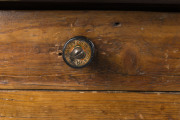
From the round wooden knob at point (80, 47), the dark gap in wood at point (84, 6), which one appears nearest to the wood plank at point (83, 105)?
the round wooden knob at point (80, 47)

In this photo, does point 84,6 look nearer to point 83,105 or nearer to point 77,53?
point 77,53

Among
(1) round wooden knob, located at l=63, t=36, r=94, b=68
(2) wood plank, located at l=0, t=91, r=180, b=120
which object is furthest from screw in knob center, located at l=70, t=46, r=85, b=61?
(2) wood plank, located at l=0, t=91, r=180, b=120

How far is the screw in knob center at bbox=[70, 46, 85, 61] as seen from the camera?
46 cm

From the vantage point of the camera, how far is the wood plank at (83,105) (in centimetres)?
51

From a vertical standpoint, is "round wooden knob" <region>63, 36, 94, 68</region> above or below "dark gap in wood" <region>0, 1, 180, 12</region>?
below

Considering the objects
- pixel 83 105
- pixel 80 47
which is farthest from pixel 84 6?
pixel 83 105

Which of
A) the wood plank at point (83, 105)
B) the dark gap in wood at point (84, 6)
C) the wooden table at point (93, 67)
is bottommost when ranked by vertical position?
the wood plank at point (83, 105)

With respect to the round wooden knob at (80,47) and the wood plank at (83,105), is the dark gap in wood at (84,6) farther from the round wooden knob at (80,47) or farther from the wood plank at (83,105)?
the wood plank at (83,105)

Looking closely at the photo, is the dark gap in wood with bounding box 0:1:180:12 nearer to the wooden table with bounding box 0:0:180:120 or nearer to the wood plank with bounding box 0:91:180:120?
the wooden table with bounding box 0:0:180:120

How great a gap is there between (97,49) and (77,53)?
71 millimetres

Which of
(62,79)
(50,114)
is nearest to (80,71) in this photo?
(62,79)

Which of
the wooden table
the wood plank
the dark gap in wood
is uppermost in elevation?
the dark gap in wood

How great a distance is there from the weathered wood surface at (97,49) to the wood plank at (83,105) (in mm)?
25

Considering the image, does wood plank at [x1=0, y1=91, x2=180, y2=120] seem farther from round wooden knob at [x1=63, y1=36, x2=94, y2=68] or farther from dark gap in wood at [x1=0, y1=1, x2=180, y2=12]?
dark gap in wood at [x1=0, y1=1, x2=180, y2=12]
